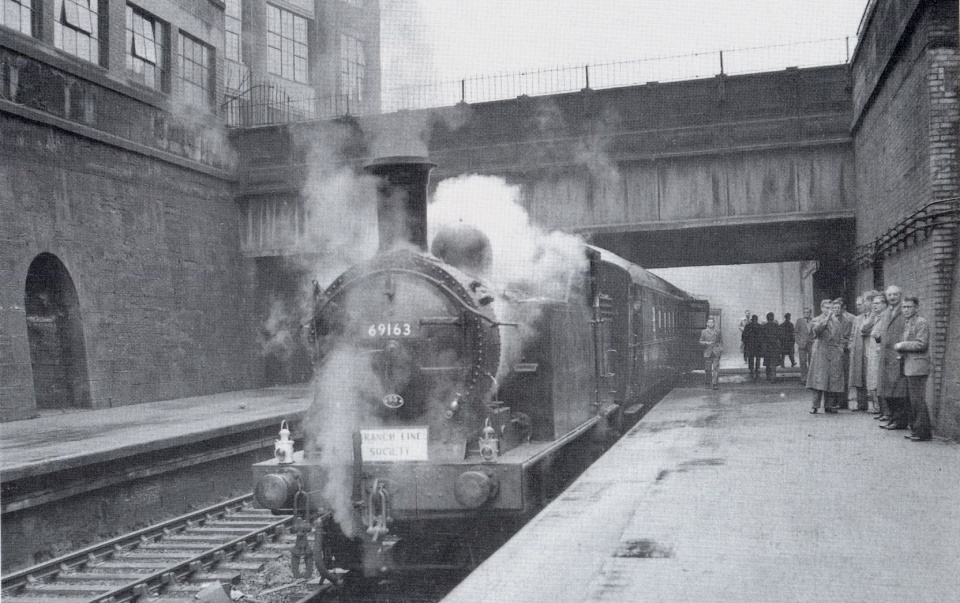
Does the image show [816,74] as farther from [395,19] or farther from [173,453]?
[173,453]

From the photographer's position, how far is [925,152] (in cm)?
854

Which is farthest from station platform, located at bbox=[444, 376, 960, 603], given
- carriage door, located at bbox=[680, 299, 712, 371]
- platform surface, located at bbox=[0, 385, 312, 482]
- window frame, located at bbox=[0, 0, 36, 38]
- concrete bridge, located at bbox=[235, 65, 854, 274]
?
carriage door, located at bbox=[680, 299, 712, 371]

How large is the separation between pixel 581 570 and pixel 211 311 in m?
13.6

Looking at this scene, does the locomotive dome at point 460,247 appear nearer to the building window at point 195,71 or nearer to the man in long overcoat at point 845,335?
the man in long overcoat at point 845,335

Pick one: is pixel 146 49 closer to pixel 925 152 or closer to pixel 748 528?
pixel 925 152

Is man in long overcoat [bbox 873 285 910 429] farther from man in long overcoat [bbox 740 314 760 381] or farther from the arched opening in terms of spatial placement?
the arched opening

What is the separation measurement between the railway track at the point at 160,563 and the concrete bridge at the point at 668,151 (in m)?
7.25

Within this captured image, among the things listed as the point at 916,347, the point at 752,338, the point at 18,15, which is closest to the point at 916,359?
the point at 916,347

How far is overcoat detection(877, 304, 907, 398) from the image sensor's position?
828cm

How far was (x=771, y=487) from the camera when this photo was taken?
20.2 feet

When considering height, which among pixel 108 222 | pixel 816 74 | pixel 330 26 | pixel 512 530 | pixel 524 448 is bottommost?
pixel 512 530

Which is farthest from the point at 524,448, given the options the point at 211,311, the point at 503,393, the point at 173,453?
the point at 211,311

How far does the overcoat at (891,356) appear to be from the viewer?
27.2ft

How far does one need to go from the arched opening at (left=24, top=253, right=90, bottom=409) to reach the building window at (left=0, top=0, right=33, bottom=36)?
3.26m
